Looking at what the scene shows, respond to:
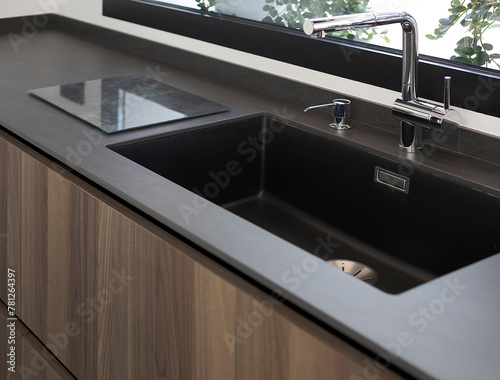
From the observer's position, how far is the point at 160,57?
7.32 ft

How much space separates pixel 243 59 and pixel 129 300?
0.92 m

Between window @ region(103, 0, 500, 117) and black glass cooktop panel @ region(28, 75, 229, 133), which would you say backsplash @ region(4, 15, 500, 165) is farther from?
black glass cooktop panel @ region(28, 75, 229, 133)

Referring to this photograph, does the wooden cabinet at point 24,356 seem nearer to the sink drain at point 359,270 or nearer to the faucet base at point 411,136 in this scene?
the sink drain at point 359,270

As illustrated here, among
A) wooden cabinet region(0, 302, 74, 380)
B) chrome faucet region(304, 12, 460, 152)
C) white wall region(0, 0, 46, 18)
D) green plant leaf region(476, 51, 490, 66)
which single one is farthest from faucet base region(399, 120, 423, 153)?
white wall region(0, 0, 46, 18)

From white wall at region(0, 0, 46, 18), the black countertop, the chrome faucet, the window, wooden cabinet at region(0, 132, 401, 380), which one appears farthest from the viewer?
white wall at region(0, 0, 46, 18)

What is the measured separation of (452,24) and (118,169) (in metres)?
0.76

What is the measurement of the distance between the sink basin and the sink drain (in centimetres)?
2

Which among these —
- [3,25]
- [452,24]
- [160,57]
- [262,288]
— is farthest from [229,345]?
[3,25]

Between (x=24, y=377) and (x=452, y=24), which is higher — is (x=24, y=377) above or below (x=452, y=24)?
below

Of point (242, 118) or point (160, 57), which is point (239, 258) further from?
point (160, 57)

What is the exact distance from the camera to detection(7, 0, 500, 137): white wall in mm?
1466

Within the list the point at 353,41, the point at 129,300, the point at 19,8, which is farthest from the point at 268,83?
the point at 19,8

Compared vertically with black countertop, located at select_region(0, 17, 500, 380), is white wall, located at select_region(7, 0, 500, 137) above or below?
above

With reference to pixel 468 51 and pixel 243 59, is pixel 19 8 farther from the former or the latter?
pixel 468 51
